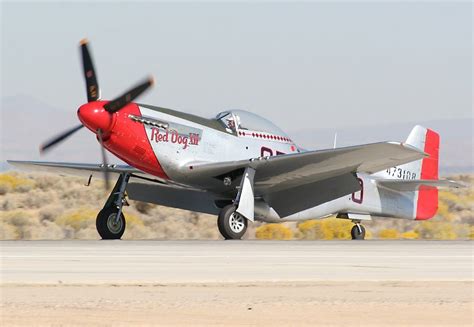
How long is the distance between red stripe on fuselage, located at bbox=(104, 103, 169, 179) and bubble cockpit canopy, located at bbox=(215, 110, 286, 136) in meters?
1.72

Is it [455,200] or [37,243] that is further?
[455,200]

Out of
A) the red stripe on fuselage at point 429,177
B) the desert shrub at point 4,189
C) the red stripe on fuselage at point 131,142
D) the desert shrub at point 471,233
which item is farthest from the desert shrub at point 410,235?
the desert shrub at point 4,189

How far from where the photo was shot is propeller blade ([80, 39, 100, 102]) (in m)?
19.0

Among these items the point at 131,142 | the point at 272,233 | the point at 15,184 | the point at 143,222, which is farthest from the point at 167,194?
the point at 15,184

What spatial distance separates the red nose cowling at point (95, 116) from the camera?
730 inches

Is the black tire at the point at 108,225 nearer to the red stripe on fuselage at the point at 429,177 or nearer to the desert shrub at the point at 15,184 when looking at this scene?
the red stripe on fuselage at the point at 429,177

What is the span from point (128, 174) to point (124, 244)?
385 cm

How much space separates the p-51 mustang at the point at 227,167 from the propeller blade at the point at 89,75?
0.7 inches

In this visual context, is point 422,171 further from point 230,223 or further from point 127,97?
point 127,97

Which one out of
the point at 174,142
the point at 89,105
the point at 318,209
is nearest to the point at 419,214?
the point at 318,209
